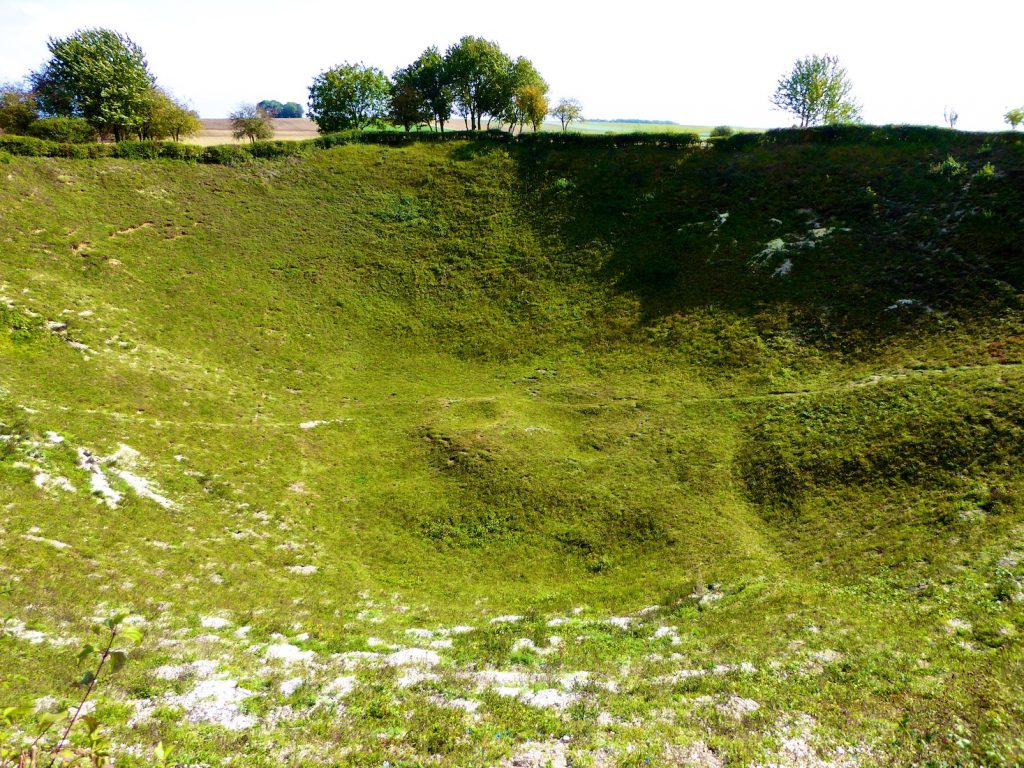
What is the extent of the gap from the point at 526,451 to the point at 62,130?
246ft

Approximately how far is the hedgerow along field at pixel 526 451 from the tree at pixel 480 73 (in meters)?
22.3

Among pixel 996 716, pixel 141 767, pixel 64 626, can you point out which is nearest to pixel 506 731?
pixel 141 767

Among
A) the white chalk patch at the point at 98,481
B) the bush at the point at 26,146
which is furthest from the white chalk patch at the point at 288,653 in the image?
the bush at the point at 26,146

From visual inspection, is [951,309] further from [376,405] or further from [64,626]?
[64,626]

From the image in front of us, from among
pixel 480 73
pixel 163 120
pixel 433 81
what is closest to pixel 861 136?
pixel 480 73

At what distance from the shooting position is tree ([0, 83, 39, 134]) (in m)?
74.2

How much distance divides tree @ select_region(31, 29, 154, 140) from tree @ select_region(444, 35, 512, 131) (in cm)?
4791

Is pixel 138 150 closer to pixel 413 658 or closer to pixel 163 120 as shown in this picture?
pixel 163 120

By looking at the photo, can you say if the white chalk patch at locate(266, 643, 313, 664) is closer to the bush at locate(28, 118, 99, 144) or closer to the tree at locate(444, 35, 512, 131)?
the bush at locate(28, 118, 99, 144)

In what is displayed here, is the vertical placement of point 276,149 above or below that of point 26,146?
above

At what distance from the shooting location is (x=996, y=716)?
15461 millimetres

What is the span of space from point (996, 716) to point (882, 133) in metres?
73.9

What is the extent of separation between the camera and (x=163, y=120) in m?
80.0

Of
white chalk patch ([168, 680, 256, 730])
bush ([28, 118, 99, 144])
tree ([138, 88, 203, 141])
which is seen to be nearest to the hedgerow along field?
white chalk patch ([168, 680, 256, 730])
